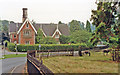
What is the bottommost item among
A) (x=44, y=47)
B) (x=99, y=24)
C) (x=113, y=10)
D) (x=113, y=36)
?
(x=44, y=47)

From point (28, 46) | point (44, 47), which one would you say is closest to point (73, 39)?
point (44, 47)

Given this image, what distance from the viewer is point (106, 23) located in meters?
30.8

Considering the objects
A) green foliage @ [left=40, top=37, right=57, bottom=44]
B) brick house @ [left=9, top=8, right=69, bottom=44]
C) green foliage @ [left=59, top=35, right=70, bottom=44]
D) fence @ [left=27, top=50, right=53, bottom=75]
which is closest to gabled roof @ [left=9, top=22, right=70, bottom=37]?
brick house @ [left=9, top=8, right=69, bottom=44]

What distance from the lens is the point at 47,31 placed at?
7850 centimetres

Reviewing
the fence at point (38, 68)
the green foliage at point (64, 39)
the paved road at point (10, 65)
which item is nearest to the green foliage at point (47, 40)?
the green foliage at point (64, 39)

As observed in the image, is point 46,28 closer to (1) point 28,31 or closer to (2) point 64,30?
(2) point 64,30

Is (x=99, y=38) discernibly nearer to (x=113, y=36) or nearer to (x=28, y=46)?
(x=113, y=36)

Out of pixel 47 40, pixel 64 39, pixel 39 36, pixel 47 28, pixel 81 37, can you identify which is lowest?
pixel 47 40

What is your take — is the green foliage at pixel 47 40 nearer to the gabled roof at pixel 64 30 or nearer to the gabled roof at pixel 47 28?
the gabled roof at pixel 47 28

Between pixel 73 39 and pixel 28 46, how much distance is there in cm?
1995

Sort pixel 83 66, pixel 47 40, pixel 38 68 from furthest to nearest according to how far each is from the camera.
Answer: pixel 47 40 → pixel 83 66 → pixel 38 68

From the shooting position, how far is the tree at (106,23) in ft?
95.7

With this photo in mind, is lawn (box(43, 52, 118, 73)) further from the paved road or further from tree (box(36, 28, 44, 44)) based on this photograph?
tree (box(36, 28, 44, 44))

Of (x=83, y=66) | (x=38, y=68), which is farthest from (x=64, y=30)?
(x=38, y=68)
